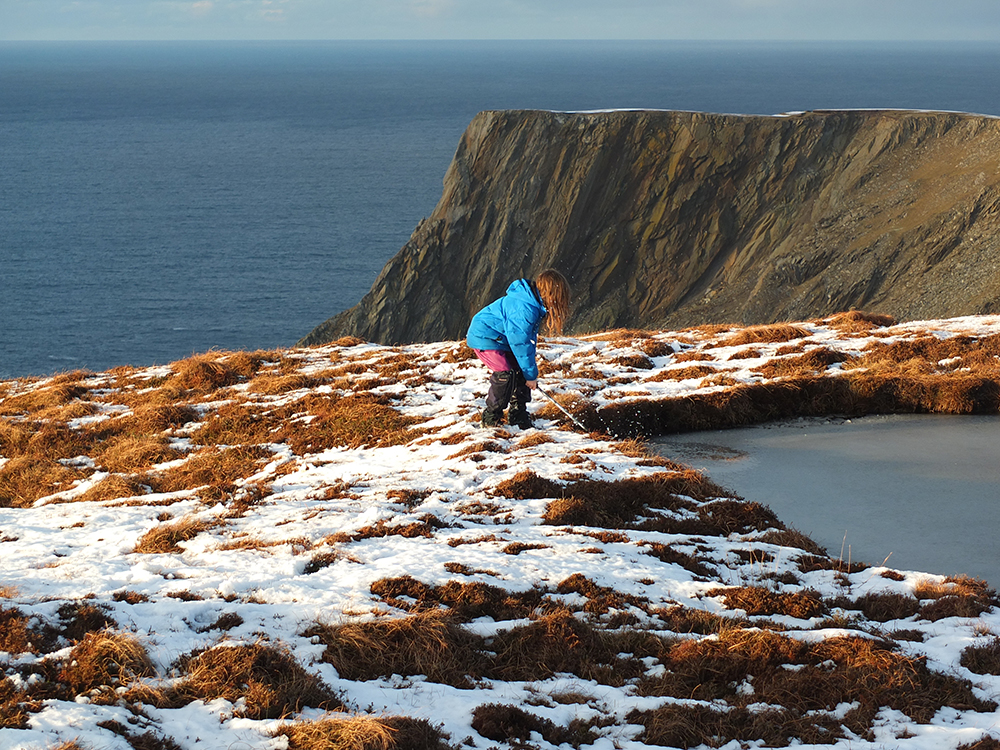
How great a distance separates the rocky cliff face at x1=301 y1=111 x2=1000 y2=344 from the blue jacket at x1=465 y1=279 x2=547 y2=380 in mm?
39630

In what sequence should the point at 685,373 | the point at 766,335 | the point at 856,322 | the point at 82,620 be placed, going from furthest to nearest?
the point at 856,322
the point at 766,335
the point at 685,373
the point at 82,620

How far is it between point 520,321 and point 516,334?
221mm

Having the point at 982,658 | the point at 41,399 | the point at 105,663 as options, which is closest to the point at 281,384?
the point at 41,399

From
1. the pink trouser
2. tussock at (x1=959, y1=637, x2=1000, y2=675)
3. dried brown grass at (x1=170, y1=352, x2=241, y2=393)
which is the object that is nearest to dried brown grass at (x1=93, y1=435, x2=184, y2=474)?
dried brown grass at (x1=170, y1=352, x2=241, y2=393)

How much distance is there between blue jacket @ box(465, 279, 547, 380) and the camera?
12.6 meters

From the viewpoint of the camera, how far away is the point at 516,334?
12688 mm

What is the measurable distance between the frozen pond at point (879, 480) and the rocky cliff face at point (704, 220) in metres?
35.4

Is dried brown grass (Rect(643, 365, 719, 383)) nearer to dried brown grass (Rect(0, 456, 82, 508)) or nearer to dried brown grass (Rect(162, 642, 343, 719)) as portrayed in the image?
dried brown grass (Rect(0, 456, 82, 508))

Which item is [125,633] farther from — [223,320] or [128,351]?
[223,320]

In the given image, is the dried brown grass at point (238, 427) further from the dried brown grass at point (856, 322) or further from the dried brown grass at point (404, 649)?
the dried brown grass at point (856, 322)

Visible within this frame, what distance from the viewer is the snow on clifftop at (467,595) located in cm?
599

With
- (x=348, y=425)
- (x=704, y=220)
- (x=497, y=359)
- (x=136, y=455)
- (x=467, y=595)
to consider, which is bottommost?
(x=467, y=595)

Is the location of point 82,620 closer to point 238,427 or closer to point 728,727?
point 728,727

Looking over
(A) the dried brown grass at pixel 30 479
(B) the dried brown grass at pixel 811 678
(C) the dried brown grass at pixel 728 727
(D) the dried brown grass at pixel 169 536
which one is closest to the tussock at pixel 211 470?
(A) the dried brown grass at pixel 30 479
